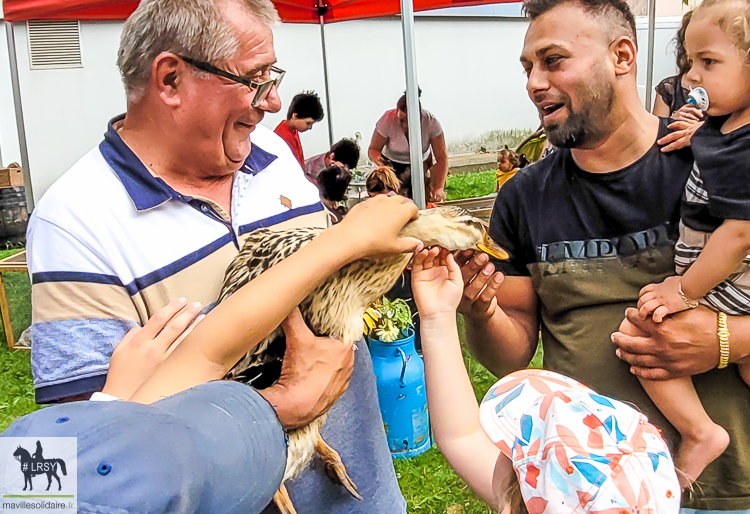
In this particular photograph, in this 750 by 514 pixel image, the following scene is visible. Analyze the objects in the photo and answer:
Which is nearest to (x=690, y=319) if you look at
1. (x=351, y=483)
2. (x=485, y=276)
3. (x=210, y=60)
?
(x=485, y=276)

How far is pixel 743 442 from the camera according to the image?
1.57 meters

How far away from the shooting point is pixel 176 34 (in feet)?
3.83

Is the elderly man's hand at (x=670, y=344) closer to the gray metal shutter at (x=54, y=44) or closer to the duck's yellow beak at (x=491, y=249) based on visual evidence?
the duck's yellow beak at (x=491, y=249)

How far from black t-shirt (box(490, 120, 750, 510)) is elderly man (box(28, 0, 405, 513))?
2.15ft

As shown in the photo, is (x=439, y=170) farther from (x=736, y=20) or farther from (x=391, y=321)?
(x=736, y=20)

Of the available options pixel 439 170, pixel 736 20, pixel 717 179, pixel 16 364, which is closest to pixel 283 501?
pixel 717 179

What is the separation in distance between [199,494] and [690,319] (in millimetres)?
1220

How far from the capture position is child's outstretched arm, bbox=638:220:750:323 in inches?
53.6

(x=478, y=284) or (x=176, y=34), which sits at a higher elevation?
(x=176, y=34)

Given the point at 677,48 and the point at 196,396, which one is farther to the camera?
the point at 677,48

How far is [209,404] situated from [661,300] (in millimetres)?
1128

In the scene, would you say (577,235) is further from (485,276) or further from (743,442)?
(743,442)

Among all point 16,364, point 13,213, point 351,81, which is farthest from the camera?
point 351,81

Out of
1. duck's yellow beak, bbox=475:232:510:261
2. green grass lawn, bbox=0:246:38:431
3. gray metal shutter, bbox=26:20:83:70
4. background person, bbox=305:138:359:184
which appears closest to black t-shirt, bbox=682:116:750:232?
duck's yellow beak, bbox=475:232:510:261
